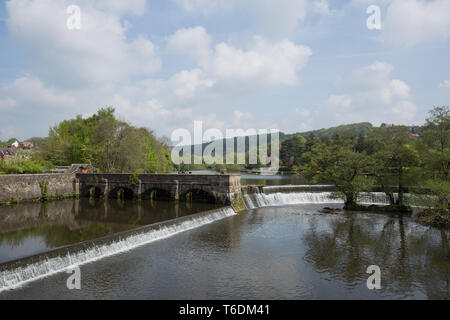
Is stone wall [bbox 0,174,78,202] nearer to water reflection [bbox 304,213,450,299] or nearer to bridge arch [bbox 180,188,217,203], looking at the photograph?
bridge arch [bbox 180,188,217,203]

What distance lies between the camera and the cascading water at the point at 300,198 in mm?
31998

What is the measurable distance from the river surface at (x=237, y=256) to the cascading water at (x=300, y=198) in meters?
6.23

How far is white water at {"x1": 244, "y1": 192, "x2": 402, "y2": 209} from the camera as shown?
3187cm

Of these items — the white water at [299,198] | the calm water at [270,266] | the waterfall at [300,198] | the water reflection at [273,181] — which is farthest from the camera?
the water reflection at [273,181]

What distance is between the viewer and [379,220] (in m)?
24.6

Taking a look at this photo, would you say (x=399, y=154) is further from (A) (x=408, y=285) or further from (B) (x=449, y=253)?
(A) (x=408, y=285)

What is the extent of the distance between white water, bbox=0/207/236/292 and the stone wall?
71.1 feet

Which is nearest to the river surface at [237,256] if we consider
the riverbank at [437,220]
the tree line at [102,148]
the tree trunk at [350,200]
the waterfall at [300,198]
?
the riverbank at [437,220]

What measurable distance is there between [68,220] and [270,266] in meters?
17.2


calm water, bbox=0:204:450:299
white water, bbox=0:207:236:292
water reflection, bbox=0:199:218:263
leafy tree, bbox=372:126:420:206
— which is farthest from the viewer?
leafy tree, bbox=372:126:420:206

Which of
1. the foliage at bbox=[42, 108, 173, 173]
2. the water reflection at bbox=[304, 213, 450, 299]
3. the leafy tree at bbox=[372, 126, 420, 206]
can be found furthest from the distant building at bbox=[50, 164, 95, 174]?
the leafy tree at bbox=[372, 126, 420, 206]

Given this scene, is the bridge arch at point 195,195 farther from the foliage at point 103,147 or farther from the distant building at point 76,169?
the foliage at point 103,147

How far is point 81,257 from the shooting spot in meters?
13.6

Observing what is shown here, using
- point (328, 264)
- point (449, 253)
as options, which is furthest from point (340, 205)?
point (328, 264)
